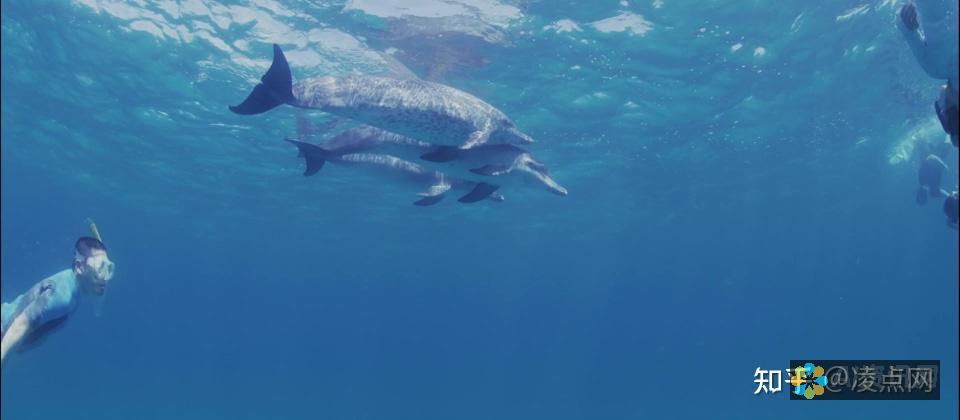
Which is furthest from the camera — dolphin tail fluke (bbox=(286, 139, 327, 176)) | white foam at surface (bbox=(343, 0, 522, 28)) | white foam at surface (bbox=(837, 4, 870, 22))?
white foam at surface (bbox=(837, 4, 870, 22))

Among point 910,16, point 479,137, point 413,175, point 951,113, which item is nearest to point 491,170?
point 479,137

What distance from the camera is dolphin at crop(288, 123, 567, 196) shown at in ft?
31.0

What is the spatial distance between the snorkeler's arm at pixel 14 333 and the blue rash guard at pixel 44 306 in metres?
0.03

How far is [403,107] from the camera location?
334 inches

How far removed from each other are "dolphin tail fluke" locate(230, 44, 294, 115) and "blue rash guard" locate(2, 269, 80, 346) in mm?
3261

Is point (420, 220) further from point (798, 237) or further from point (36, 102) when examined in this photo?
point (798, 237)

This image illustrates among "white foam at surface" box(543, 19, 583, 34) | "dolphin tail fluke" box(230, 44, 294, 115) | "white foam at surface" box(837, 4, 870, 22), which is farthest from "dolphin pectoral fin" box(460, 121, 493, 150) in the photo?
"white foam at surface" box(837, 4, 870, 22)

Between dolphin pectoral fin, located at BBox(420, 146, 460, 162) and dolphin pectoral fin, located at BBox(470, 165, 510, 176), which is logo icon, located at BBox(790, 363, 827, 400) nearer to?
dolphin pectoral fin, located at BBox(470, 165, 510, 176)

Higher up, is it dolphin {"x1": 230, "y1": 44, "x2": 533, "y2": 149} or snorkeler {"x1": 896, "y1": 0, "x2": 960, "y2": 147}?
dolphin {"x1": 230, "y1": 44, "x2": 533, "y2": 149}

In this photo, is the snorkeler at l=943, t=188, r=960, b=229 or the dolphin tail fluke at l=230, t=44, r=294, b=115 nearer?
the snorkeler at l=943, t=188, r=960, b=229

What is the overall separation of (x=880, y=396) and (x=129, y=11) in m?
17.6

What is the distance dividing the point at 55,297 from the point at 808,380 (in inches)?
349

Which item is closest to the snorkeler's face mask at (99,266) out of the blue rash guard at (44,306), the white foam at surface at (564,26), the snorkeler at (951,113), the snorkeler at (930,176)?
the blue rash guard at (44,306)

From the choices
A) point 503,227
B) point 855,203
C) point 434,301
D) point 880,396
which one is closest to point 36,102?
point 880,396
